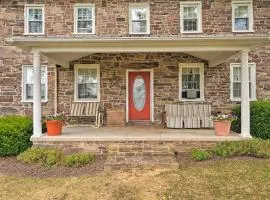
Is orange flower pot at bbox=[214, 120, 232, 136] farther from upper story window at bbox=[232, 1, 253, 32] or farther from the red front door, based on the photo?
upper story window at bbox=[232, 1, 253, 32]

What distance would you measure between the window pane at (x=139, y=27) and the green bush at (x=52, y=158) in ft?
20.6

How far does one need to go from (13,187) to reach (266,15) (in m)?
11.1

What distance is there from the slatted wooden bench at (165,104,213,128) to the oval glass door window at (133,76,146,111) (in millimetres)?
1226

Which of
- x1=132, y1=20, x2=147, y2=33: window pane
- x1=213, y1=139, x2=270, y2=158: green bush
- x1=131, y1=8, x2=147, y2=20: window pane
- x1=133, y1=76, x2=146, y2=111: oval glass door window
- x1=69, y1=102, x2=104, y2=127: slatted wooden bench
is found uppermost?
x1=131, y1=8, x2=147, y2=20: window pane

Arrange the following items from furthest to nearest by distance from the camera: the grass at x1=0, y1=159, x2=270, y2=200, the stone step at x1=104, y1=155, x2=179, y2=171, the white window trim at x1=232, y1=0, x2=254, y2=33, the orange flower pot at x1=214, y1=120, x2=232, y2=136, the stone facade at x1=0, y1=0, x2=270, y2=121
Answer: the white window trim at x1=232, y1=0, x2=254, y2=33 < the stone facade at x1=0, y1=0, x2=270, y2=121 < the orange flower pot at x1=214, y1=120, x2=232, y2=136 < the stone step at x1=104, y1=155, x2=179, y2=171 < the grass at x1=0, y1=159, x2=270, y2=200

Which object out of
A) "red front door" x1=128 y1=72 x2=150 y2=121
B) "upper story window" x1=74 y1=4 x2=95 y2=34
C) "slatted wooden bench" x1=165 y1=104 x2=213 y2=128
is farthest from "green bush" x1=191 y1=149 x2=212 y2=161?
"upper story window" x1=74 y1=4 x2=95 y2=34

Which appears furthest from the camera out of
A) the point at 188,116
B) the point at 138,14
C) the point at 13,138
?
the point at 138,14

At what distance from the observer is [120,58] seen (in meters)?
12.2

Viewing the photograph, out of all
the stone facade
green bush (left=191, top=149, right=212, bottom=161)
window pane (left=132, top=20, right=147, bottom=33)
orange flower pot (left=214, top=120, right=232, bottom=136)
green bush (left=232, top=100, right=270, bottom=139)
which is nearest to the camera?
green bush (left=191, top=149, right=212, bottom=161)

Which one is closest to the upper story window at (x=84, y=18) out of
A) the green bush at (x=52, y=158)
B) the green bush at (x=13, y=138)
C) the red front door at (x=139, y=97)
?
the red front door at (x=139, y=97)

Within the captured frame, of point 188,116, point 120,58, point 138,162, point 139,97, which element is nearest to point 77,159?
point 138,162

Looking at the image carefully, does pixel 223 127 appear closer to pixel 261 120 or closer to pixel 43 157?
pixel 261 120

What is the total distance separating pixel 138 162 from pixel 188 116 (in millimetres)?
4199

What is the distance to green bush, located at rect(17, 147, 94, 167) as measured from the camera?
7.68 metres
